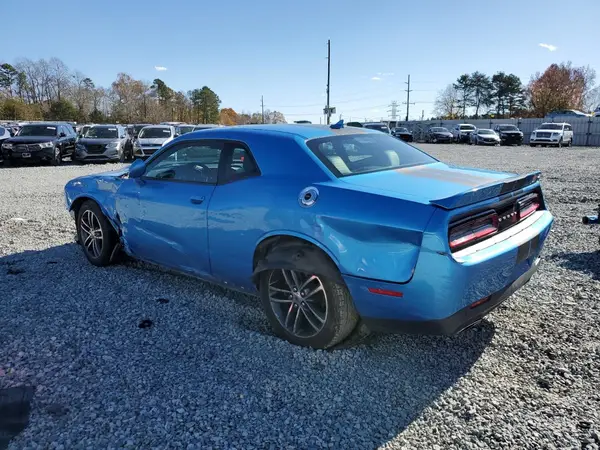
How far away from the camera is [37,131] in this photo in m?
17.8

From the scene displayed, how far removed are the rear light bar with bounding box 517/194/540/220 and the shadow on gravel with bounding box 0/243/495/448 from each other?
0.91 m

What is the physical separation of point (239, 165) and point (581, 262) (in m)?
3.92

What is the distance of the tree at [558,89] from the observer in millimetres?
70625

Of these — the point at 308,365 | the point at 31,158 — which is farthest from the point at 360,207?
the point at 31,158

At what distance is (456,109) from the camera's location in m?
93.7

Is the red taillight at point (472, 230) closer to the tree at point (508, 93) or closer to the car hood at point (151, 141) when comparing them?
the car hood at point (151, 141)

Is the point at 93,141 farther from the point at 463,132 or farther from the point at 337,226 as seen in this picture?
the point at 463,132

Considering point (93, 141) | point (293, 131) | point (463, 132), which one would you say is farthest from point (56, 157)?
point (463, 132)

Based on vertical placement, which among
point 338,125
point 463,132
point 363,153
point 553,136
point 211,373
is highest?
point 463,132

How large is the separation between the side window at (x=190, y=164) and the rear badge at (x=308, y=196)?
95cm

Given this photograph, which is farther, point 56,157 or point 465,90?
point 465,90

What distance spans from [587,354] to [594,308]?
0.90 meters

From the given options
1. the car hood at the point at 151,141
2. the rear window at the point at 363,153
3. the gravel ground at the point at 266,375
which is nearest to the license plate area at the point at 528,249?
the gravel ground at the point at 266,375

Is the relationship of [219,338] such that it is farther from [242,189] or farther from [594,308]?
[594,308]
